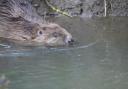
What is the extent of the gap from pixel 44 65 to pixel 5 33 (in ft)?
4.86

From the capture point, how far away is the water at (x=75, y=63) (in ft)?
13.5

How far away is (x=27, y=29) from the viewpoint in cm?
609

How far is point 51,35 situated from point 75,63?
1205 millimetres

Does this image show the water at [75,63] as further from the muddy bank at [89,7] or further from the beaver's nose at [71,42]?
the muddy bank at [89,7]

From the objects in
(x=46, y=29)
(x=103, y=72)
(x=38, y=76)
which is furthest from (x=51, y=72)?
(x=46, y=29)

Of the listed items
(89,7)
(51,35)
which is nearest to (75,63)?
(51,35)

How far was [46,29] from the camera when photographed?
6.07 m

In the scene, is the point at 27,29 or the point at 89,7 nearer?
the point at 27,29

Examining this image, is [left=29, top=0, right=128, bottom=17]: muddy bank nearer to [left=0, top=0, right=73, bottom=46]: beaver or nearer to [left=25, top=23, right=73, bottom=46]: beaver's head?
[left=0, top=0, right=73, bottom=46]: beaver

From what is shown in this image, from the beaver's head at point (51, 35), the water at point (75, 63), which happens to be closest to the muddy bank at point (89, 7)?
the water at point (75, 63)

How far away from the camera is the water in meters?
4.13

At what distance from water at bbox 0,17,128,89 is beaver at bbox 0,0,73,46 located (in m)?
0.28

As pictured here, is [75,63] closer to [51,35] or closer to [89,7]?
[51,35]

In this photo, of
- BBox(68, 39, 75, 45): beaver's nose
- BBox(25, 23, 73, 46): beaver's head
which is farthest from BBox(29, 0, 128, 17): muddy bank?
BBox(68, 39, 75, 45): beaver's nose
